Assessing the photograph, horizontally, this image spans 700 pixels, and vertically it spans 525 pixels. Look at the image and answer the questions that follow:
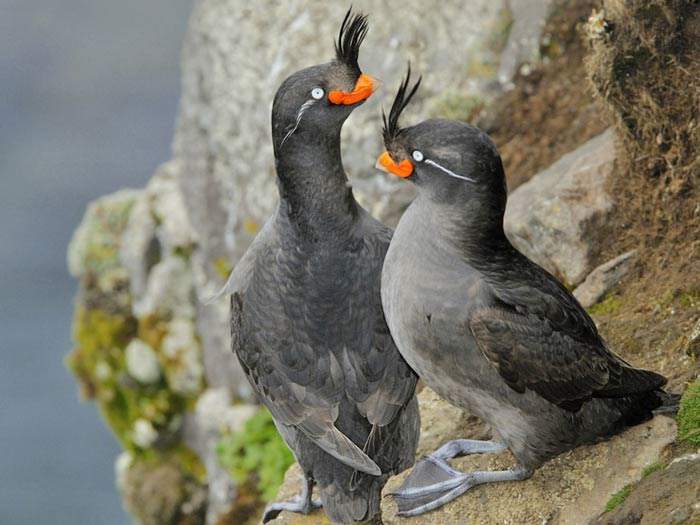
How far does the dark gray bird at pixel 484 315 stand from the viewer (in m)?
5.23

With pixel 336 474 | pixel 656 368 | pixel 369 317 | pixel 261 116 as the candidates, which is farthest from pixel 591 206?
pixel 261 116

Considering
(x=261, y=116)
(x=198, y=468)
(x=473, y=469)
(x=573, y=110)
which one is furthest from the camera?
(x=198, y=468)

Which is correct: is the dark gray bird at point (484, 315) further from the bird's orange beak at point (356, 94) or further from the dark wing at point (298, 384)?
the dark wing at point (298, 384)

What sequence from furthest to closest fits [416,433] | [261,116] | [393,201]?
[261,116] < [393,201] < [416,433]

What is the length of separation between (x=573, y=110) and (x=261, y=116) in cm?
407

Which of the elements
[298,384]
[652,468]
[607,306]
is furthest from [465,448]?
[607,306]

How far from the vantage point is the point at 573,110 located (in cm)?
999

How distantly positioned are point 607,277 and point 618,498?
2.29 metres

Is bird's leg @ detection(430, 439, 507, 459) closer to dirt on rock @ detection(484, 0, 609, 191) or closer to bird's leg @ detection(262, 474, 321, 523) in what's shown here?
bird's leg @ detection(262, 474, 321, 523)

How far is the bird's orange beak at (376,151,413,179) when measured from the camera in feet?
17.5

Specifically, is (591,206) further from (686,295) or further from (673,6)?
(673,6)

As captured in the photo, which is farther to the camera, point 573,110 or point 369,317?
point 573,110

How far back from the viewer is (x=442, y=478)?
6.00 meters

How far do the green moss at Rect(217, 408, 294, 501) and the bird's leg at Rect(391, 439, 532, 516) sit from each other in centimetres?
473
